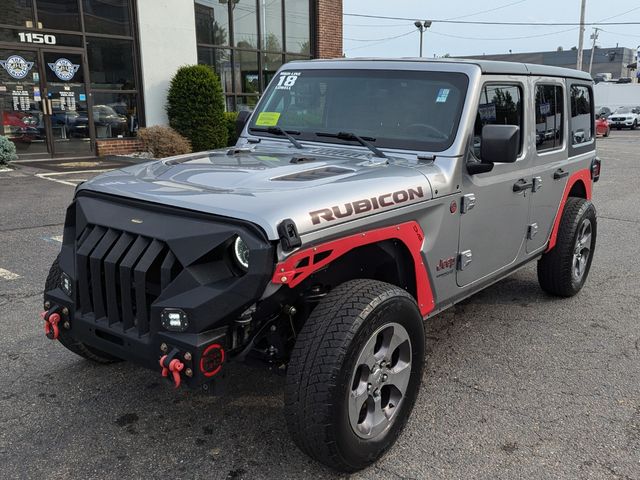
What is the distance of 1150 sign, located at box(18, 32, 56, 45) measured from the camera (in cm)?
1336

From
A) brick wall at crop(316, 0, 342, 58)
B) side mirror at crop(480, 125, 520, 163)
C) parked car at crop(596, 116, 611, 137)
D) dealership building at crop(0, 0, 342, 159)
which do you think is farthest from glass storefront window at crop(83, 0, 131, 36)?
parked car at crop(596, 116, 611, 137)

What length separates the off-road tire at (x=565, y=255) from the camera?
4934 millimetres

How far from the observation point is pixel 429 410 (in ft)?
11.2

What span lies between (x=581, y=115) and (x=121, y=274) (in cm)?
429

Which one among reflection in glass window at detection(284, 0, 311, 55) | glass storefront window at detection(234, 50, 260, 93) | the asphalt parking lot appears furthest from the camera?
reflection in glass window at detection(284, 0, 311, 55)

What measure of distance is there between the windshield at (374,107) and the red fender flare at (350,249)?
699mm

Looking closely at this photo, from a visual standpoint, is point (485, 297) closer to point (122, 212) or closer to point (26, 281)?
point (122, 212)

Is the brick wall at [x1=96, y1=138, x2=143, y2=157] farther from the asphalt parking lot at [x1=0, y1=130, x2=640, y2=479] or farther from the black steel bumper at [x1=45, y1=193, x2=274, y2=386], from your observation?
the black steel bumper at [x1=45, y1=193, x2=274, y2=386]

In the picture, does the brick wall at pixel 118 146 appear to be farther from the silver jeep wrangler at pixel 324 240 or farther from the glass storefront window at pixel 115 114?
the silver jeep wrangler at pixel 324 240

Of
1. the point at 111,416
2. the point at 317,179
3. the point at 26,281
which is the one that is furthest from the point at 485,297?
the point at 26,281

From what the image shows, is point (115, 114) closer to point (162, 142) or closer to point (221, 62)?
point (162, 142)

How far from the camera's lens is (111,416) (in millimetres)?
3309

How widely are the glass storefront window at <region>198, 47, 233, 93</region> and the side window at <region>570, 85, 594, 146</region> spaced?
1275 cm

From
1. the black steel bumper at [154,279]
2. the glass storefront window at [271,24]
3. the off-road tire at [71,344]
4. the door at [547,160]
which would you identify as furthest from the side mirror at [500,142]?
the glass storefront window at [271,24]
